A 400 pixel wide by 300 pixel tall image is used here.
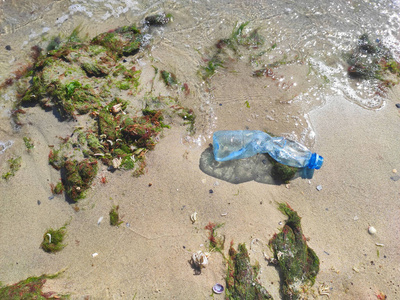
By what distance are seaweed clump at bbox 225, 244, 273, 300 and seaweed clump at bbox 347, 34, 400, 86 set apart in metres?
4.03

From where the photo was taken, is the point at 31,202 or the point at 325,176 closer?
the point at 31,202

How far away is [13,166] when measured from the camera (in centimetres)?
370

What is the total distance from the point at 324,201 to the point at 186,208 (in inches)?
84.2

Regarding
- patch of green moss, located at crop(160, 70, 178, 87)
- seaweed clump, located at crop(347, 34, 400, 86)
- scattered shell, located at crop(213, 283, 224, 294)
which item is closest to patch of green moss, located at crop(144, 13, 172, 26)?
patch of green moss, located at crop(160, 70, 178, 87)

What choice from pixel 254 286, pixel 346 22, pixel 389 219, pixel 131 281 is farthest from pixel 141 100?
pixel 346 22

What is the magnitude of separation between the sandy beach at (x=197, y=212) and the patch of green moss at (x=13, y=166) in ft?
0.30

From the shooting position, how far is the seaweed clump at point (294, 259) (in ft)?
10.5

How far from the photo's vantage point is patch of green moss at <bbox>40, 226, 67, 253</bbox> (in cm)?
325

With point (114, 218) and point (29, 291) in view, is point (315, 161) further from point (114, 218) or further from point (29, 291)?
point (29, 291)

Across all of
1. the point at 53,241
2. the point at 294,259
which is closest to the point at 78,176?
the point at 53,241

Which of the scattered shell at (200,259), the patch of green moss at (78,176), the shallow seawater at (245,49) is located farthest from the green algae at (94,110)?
the scattered shell at (200,259)

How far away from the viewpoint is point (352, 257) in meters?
3.55

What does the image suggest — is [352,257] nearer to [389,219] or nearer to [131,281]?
[389,219]

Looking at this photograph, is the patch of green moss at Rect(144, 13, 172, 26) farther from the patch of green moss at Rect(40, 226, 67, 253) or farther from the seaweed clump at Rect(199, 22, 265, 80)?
the patch of green moss at Rect(40, 226, 67, 253)
